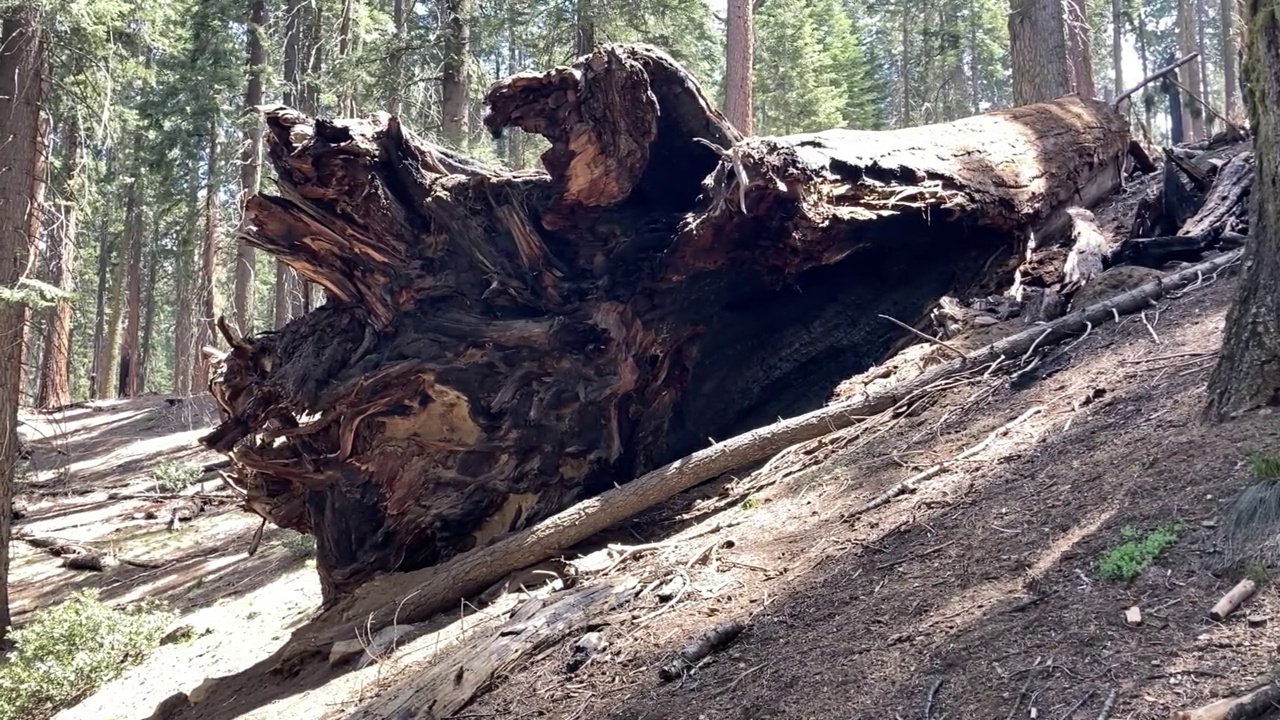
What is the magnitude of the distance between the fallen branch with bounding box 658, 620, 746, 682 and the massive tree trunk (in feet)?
9.56

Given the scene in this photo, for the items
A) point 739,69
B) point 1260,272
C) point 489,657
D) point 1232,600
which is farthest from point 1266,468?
point 739,69

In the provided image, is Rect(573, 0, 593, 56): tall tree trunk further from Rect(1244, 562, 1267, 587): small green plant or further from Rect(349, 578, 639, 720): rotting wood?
Rect(1244, 562, 1267, 587): small green plant

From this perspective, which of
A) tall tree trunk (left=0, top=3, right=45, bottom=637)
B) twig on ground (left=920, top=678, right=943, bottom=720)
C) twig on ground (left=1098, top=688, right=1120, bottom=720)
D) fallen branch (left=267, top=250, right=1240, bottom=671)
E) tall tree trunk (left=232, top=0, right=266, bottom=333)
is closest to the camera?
twig on ground (left=1098, top=688, right=1120, bottom=720)

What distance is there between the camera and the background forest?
36.9 feet

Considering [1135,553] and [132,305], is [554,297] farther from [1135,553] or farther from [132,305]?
[132,305]

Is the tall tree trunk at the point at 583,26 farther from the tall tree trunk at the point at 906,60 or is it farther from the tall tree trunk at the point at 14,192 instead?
the tall tree trunk at the point at 906,60

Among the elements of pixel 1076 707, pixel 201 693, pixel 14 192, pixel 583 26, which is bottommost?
pixel 201 693

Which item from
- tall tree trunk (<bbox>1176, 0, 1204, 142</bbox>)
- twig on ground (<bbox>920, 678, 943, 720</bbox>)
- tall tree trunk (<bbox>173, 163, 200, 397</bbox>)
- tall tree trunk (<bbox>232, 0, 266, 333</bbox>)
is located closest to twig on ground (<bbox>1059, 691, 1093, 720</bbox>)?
twig on ground (<bbox>920, 678, 943, 720</bbox>)

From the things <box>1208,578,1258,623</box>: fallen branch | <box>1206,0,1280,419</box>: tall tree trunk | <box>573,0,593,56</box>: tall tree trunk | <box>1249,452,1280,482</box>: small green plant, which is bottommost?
<box>1208,578,1258,623</box>: fallen branch

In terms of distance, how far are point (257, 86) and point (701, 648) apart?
17730 millimetres

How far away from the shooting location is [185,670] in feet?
27.5

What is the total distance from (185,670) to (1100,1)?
33619 mm

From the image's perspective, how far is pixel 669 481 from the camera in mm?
6602

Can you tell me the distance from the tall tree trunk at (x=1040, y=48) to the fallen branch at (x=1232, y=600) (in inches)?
364
